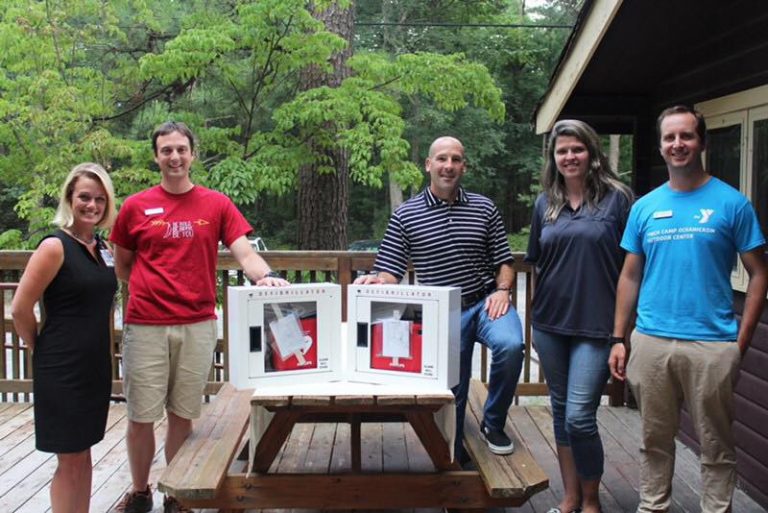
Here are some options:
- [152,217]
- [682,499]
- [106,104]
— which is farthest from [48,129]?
[682,499]

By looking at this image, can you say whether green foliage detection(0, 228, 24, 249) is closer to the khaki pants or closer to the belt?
the belt

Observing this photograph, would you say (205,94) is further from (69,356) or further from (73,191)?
(69,356)

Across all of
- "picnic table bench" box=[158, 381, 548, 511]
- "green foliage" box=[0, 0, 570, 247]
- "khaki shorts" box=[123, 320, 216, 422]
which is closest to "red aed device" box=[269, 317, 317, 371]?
"picnic table bench" box=[158, 381, 548, 511]

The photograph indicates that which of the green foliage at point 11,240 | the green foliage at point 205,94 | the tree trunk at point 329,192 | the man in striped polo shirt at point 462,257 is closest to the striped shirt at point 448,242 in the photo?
the man in striped polo shirt at point 462,257

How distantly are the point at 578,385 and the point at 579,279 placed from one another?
1.29 ft

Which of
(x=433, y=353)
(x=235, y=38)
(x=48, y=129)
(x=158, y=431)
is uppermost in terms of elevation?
(x=235, y=38)

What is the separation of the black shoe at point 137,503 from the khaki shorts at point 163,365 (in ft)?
1.29

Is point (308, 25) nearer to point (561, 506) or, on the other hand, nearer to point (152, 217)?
point (152, 217)

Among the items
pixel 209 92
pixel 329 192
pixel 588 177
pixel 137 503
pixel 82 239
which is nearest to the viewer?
pixel 82 239

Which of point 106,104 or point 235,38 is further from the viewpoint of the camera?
point 106,104

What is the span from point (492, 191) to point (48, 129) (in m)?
21.3

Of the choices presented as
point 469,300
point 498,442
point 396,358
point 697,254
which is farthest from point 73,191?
point 697,254

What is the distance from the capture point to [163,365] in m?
2.80

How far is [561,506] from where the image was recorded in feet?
9.48
